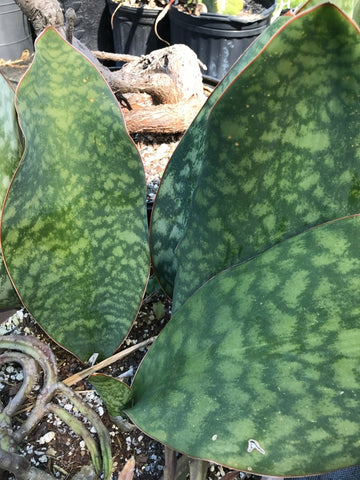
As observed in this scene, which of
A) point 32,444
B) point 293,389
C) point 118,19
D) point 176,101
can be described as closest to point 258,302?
point 293,389

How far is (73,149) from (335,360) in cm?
31

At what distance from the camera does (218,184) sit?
0.40 meters

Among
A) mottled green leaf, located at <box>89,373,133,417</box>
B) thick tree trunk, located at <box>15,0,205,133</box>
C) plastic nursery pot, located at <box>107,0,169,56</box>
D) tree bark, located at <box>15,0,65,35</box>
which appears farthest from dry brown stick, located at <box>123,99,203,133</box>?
plastic nursery pot, located at <box>107,0,169,56</box>

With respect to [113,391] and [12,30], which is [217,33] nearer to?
[12,30]

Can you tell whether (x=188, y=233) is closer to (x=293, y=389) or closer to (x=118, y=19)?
(x=293, y=389)

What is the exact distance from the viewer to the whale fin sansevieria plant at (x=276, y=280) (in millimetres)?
300

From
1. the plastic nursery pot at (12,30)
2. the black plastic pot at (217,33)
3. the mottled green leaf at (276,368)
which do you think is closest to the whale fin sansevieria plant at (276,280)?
the mottled green leaf at (276,368)

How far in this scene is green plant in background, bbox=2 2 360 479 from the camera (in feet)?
1.00

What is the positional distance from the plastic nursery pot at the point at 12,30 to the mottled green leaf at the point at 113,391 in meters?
2.24

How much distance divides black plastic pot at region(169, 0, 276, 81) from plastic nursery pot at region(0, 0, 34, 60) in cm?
88

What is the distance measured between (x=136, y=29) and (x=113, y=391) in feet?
6.10

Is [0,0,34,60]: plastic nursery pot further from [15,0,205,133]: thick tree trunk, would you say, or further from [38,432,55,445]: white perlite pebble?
[38,432,55,445]: white perlite pebble

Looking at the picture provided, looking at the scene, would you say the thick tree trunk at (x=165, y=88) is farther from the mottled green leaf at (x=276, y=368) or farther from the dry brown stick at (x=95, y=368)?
the mottled green leaf at (x=276, y=368)

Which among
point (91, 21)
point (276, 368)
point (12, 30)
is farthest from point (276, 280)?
point (12, 30)
